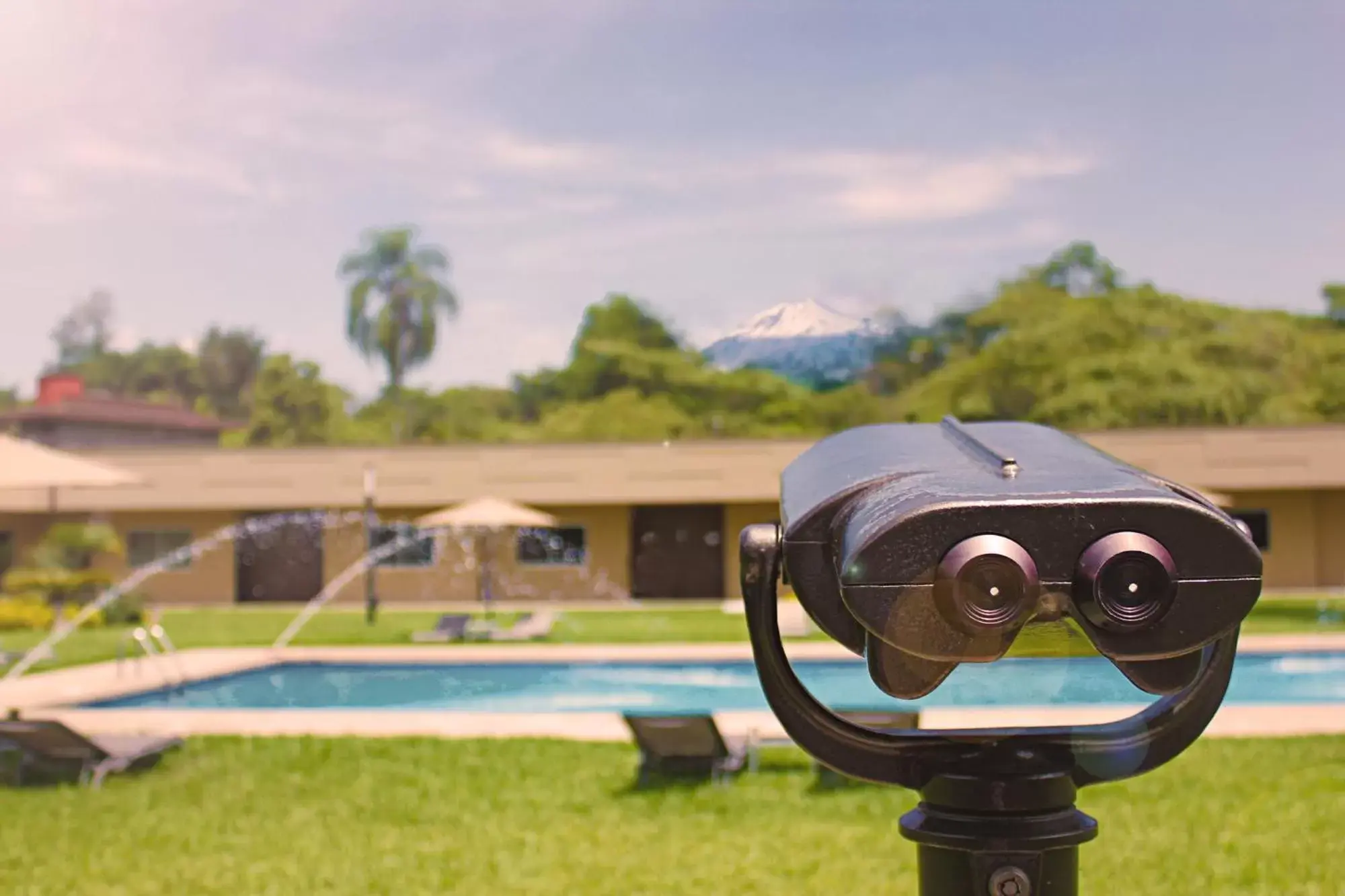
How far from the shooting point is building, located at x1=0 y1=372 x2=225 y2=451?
50156mm

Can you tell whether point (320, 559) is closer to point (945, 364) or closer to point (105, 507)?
point (105, 507)

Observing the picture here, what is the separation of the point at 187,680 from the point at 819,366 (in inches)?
552

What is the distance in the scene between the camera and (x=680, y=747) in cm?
851

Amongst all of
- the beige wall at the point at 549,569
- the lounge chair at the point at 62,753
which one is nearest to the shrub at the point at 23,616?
the beige wall at the point at 549,569

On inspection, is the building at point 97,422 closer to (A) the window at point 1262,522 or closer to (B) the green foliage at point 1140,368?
(B) the green foliage at point 1140,368

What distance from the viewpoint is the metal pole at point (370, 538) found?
83.5ft

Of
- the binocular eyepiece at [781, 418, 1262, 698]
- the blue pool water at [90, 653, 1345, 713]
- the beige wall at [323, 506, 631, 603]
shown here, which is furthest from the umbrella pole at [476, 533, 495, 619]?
the binocular eyepiece at [781, 418, 1262, 698]

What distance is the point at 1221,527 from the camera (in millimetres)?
1988

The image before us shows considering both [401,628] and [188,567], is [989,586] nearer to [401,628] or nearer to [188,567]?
[401,628]

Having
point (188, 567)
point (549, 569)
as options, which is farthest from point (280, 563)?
point (549, 569)

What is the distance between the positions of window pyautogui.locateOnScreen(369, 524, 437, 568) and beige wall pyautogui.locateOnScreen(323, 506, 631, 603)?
0.54 ft

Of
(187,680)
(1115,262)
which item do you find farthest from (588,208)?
(187,680)

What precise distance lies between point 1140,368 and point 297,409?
33551mm

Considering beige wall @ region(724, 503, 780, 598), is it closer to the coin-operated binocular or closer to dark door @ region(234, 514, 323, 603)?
dark door @ region(234, 514, 323, 603)
